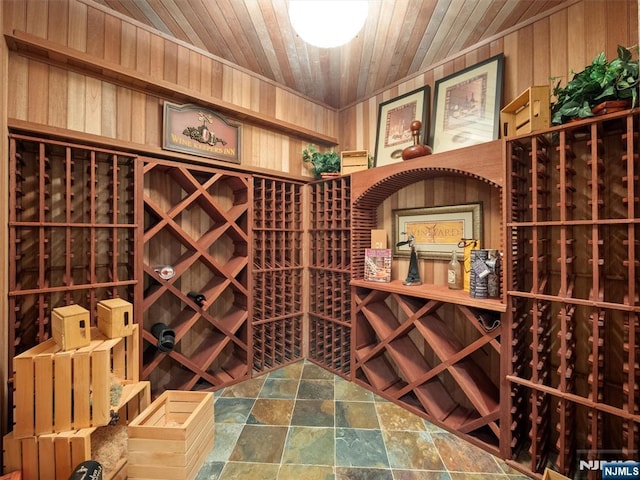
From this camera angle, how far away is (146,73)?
1762 mm

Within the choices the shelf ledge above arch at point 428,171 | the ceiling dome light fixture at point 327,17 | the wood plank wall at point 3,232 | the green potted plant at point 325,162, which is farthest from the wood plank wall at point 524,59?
the wood plank wall at point 3,232

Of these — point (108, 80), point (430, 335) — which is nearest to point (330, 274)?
point (430, 335)

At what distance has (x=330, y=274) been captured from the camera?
2535 millimetres

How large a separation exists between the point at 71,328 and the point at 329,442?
1502 mm

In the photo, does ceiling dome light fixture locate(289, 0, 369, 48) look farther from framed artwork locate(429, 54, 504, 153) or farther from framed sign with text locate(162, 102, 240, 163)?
framed sign with text locate(162, 102, 240, 163)

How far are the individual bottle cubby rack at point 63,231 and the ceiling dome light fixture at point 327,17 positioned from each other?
53.4 inches

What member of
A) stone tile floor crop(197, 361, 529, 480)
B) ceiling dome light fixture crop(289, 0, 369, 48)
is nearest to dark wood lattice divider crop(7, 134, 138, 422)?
stone tile floor crop(197, 361, 529, 480)

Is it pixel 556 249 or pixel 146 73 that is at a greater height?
pixel 146 73

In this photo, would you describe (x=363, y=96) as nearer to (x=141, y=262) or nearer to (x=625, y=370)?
(x=141, y=262)

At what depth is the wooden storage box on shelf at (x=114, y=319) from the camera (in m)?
1.34

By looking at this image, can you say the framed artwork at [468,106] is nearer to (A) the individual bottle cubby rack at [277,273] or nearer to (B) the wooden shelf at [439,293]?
(B) the wooden shelf at [439,293]

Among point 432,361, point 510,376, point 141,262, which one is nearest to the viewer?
point 510,376

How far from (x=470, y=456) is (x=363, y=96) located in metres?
2.90

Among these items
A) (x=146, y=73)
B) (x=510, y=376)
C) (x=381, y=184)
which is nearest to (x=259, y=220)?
(x=381, y=184)
